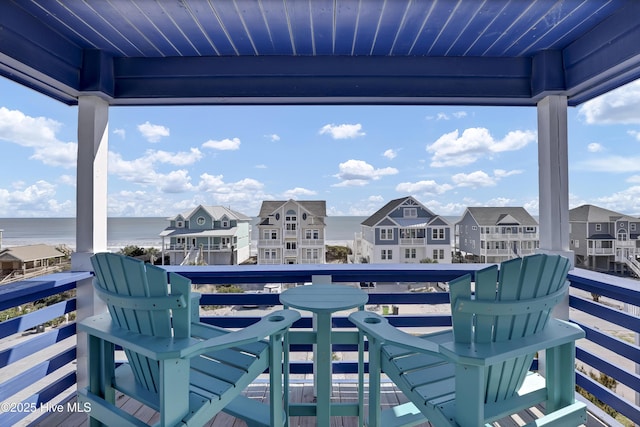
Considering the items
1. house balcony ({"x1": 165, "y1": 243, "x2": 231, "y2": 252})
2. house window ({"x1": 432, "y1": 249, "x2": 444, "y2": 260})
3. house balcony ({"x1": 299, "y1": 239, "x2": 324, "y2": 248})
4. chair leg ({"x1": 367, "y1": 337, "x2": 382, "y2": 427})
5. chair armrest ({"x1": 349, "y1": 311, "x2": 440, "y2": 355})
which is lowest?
chair leg ({"x1": 367, "y1": 337, "x2": 382, "y2": 427})

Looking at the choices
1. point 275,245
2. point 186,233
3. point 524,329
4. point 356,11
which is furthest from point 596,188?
point 186,233

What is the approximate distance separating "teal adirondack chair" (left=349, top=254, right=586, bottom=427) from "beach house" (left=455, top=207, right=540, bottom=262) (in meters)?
1.14

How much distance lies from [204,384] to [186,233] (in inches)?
77.4

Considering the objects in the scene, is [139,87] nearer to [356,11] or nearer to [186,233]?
[186,233]

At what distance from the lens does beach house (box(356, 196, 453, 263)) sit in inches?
101

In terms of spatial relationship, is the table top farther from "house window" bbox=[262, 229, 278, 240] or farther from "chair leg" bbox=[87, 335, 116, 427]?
→ "house window" bbox=[262, 229, 278, 240]

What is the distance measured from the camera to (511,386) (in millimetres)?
1194

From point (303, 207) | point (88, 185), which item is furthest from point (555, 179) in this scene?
point (88, 185)

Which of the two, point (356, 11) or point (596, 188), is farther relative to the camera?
point (596, 188)

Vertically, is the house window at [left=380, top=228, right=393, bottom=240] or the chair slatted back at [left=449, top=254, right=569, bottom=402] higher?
the house window at [left=380, top=228, right=393, bottom=240]

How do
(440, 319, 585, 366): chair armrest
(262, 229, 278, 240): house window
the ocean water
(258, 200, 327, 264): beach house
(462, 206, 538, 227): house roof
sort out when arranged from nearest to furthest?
1. (440, 319, 585, 366): chair armrest
2. the ocean water
3. (462, 206, 538, 227): house roof
4. (258, 200, 327, 264): beach house
5. (262, 229, 278, 240): house window

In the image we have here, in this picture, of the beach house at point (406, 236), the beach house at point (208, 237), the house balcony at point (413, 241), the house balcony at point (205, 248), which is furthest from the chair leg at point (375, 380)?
the house balcony at point (205, 248)

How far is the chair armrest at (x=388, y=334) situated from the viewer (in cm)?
105

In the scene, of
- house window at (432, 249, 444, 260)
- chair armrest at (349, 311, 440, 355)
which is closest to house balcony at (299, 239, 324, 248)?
house window at (432, 249, 444, 260)
